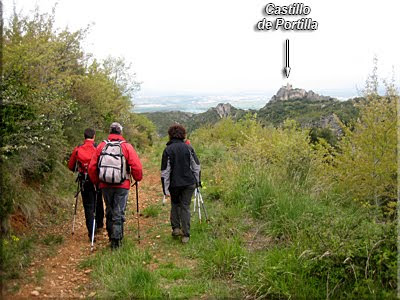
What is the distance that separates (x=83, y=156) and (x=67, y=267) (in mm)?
1922

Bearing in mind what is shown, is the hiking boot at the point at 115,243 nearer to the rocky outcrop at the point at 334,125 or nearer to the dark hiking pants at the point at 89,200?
the dark hiking pants at the point at 89,200

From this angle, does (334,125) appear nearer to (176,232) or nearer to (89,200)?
(176,232)

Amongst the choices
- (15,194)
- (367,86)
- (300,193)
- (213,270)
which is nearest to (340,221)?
(213,270)

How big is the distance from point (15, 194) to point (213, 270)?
11.7 ft

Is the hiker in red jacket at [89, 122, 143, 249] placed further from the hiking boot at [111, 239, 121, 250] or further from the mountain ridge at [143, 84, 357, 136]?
the mountain ridge at [143, 84, 357, 136]

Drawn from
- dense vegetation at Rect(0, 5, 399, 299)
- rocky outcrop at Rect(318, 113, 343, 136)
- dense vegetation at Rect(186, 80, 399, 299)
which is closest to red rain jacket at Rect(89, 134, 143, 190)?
dense vegetation at Rect(0, 5, 399, 299)

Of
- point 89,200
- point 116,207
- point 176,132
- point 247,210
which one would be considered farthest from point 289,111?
point 116,207

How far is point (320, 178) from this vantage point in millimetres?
8281

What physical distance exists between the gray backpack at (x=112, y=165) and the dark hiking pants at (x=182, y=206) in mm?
1012

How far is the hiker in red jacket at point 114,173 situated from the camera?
18.8 feet

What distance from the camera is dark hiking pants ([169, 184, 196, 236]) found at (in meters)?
6.36

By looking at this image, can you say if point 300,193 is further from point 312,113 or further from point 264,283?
point 312,113

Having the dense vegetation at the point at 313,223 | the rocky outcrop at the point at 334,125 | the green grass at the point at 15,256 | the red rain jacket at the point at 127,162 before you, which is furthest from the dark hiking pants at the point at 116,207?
the rocky outcrop at the point at 334,125

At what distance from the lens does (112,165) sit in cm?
573
